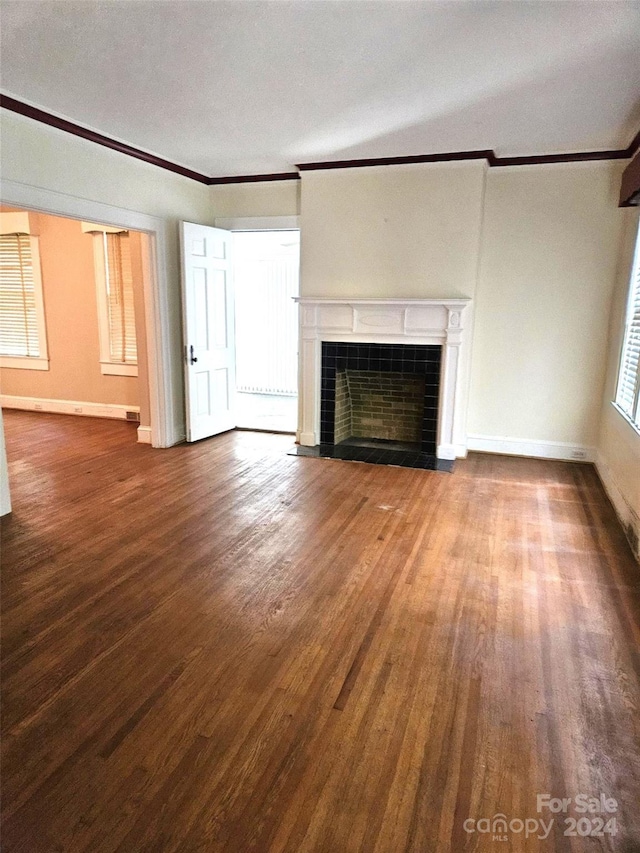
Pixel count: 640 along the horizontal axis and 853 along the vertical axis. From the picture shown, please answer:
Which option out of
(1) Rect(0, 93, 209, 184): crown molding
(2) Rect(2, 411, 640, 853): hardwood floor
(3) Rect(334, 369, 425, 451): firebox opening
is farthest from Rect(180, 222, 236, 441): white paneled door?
(2) Rect(2, 411, 640, 853): hardwood floor

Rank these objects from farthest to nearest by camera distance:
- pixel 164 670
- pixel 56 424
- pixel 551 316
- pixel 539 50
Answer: pixel 56 424
pixel 551 316
pixel 539 50
pixel 164 670

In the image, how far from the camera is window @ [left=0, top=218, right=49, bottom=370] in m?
6.57

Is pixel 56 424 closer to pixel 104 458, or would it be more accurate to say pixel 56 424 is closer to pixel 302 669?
pixel 104 458

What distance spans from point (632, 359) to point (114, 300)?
5.47 metres

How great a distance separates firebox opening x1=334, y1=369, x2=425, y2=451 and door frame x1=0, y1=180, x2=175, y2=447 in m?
1.71

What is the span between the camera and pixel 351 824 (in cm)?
147

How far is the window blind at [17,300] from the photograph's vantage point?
661 cm

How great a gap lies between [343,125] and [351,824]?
4081mm

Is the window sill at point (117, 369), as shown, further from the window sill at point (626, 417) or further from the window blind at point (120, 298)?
the window sill at point (626, 417)

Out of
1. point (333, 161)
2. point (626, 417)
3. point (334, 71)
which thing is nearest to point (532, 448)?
point (626, 417)

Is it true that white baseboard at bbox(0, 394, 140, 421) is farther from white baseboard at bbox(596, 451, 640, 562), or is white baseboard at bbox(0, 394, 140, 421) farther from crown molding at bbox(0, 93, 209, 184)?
white baseboard at bbox(596, 451, 640, 562)

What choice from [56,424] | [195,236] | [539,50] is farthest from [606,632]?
[56,424]

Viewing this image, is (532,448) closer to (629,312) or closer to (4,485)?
(629,312)

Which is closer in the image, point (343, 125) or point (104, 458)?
point (343, 125)
